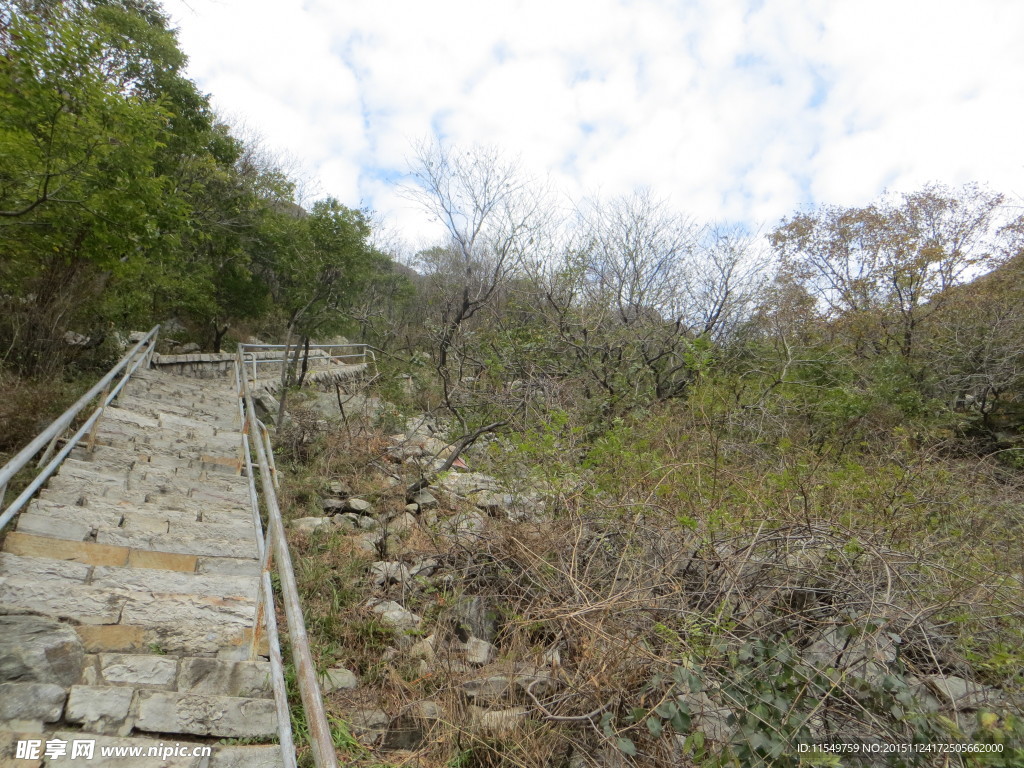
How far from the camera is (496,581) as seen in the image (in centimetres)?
504

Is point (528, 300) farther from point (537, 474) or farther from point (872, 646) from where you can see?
point (872, 646)

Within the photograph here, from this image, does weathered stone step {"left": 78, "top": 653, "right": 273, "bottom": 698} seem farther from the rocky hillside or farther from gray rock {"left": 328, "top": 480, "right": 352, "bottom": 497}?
gray rock {"left": 328, "top": 480, "right": 352, "bottom": 497}

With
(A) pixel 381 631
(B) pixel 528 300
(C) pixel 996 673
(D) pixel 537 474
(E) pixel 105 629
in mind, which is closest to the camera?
(C) pixel 996 673

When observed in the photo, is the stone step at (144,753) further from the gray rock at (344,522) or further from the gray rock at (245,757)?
the gray rock at (344,522)

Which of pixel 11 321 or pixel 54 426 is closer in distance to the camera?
pixel 54 426

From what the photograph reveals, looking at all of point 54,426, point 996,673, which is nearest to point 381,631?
point 54,426

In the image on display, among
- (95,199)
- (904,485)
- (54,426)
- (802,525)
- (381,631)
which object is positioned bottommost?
(381,631)

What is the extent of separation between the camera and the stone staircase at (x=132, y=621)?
257cm

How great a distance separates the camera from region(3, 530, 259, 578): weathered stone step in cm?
384

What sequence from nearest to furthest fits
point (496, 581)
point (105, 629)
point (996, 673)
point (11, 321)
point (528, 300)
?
1. point (996, 673)
2. point (105, 629)
3. point (496, 581)
4. point (11, 321)
5. point (528, 300)

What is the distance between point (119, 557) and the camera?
13.5ft

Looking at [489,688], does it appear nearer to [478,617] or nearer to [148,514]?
[478,617]

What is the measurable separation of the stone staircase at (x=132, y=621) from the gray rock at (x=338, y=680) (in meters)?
0.53

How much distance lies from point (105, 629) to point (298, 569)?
6.36ft
